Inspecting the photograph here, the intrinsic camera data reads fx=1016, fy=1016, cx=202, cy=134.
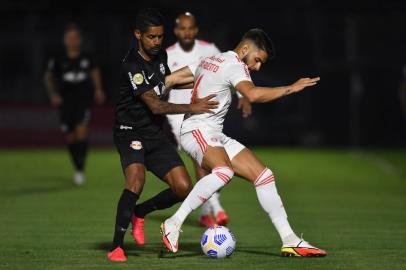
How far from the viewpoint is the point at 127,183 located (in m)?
8.81

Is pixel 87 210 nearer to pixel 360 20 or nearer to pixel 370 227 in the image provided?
pixel 370 227

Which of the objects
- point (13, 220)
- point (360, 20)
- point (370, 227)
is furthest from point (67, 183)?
point (360, 20)

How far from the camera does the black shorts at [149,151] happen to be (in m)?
8.97

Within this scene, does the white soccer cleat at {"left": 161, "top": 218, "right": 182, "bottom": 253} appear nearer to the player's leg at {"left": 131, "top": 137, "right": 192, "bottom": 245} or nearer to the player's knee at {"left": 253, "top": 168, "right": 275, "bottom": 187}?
the player's leg at {"left": 131, "top": 137, "right": 192, "bottom": 245}

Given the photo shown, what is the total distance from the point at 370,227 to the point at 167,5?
735 inches

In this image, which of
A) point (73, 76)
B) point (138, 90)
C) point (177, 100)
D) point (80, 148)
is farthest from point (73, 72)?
point (138, 90)

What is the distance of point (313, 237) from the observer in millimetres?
10438

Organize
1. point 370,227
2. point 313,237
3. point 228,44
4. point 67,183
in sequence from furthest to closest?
point 228,44 < point 67,183 < point 370,227 < point 313,237

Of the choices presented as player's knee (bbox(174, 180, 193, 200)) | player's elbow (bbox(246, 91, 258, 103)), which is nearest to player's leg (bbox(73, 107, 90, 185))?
player's knee (bbox(174, 180, 193, 200))

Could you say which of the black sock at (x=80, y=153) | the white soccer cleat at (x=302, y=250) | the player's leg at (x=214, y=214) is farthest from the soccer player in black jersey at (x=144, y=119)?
the black sock at (x=80, y=153)

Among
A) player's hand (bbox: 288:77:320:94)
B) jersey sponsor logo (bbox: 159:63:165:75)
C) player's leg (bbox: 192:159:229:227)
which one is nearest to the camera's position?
player's hand (bbox: 288:77:320:94)

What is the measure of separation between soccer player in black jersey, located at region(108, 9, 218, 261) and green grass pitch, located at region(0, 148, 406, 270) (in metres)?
0.52

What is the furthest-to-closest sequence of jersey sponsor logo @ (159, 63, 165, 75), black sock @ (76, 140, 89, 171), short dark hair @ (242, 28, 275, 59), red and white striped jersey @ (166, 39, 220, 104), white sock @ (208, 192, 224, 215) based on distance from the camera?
black sock @ (76, 140, 89, 171)
red and white striped jersey @ (166, 39, 220, 104)
white sock @ (208, 192, 224, 215)
jersey sponsor logo @ (159, 63, 165, 75)
short dark hair @ (242, 28, 275, 59)

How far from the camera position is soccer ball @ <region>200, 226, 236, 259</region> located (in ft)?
28.6
